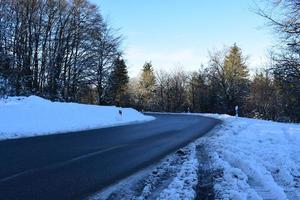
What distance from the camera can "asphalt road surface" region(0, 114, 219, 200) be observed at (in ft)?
26.0

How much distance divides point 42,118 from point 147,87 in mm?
83492

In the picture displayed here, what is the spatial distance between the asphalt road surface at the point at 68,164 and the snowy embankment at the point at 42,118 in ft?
12.9

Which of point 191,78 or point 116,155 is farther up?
point 191,78

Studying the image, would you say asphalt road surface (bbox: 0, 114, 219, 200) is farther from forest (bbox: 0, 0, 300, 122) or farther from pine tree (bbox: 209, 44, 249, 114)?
pine tree (bbox: 209, 44, 249, 114)

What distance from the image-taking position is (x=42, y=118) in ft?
77.9

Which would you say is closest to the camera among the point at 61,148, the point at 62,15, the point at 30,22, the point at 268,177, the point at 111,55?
the point at 268,177

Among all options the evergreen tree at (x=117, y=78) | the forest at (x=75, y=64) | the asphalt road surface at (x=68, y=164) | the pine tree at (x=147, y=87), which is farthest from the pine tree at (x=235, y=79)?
the asphalt road surface at (x=68, y=164)

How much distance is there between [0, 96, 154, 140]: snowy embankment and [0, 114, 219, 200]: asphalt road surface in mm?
3943

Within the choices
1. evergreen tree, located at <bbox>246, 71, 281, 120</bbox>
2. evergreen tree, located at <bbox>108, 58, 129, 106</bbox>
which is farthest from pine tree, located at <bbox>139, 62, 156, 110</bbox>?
evergreen tree, located at <bbox>246, 71, 281, 120</bbox>

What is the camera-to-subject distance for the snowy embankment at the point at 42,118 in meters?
20.0

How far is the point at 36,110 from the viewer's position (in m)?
24.5

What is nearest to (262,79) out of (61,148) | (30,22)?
(30,22)

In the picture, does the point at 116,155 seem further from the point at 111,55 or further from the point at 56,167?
the point at 111,55

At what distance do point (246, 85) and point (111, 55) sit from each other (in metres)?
30.3
